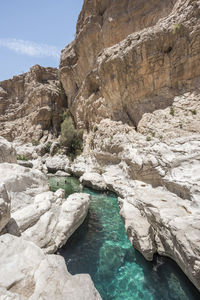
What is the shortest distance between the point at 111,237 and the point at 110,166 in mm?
8452

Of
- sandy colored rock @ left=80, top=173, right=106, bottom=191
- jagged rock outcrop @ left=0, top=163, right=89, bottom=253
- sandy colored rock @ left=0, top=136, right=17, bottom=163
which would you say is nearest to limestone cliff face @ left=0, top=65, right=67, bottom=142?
sandy colored rock @ left=80, top=173, right=106, bottom=191

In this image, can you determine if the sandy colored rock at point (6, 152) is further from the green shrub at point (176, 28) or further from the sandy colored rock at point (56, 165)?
the green shrub at point (176, 28)

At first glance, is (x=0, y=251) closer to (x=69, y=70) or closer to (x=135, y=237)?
(x=135, y=237)

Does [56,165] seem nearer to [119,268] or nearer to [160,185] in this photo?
[160,185]

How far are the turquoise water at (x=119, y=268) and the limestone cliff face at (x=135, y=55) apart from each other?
1229cm

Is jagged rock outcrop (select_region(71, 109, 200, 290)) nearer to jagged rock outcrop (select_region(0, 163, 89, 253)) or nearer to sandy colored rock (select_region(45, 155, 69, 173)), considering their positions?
jagged rock outcrop (select_region(0, 163, 89, 253))

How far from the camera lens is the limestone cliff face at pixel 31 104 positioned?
2966 centimetres

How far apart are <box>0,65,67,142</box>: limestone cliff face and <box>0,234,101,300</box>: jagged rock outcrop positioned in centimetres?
2870

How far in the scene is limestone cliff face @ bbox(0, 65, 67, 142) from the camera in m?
29.7

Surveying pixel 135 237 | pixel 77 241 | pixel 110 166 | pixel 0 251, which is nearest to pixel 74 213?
pixel 77 241

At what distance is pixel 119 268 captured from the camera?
4316 millimetres

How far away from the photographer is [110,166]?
45.4ft

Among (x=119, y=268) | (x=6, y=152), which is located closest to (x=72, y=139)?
(x=6, y=152)

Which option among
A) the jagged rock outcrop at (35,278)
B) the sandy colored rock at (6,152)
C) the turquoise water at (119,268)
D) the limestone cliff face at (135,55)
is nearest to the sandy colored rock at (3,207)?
the jagged rock outcrop at (35,278)
